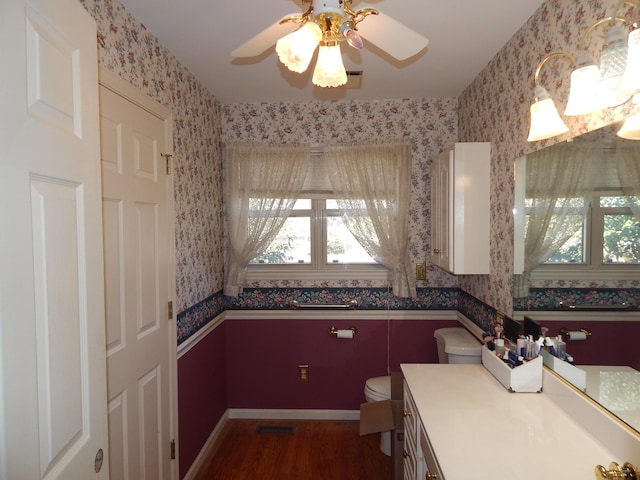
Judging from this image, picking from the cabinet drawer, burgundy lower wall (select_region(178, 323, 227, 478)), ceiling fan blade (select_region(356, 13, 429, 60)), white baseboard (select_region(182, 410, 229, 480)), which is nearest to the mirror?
the cabinet drawer

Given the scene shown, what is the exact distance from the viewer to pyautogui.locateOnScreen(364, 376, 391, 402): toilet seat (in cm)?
262

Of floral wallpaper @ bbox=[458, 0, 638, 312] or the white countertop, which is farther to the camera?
floral wallpaper @ bbox=[458, 0, 638, 312]

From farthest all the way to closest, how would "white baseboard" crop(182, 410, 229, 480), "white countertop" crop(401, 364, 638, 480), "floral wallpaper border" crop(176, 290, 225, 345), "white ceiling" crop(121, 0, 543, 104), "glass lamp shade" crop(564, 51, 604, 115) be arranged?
1. "white baseboard" crop(182, 410, 229, 480)
2. "floral wallpaper border" crop(176, 290, 225, 345)
3. "white ceiling" crop(121, 0, 543, 104)
4. "glass lamp shade" crop(564, 51, 604, 115)
5. "white countertop" crop(401, 364, 638, 480)

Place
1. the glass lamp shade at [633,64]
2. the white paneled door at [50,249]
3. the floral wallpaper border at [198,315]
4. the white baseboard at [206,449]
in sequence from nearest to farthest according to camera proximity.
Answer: the white paneled door at [50,249] < the glass lamp shade at [633,64] < the floral wallpaper border at [198,315] < the white baseboard at [206,449]

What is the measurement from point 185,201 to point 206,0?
1.12m

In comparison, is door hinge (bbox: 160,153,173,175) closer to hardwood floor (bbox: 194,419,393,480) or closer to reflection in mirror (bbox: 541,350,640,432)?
hardwood floor (bbox: 194,419,393,480)

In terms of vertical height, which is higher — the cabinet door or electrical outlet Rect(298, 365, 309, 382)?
the cabinet door

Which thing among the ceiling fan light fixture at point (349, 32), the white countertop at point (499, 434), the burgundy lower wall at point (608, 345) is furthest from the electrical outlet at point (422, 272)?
the ceiling fan light fixture at point (349, 32)

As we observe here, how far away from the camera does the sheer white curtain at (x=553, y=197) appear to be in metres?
1.45

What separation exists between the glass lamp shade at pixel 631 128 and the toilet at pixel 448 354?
61.1 inches

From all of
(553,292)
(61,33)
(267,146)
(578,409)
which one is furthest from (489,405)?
(267,146)

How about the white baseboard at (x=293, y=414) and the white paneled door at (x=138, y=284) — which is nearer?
the white paneled door at (x=138, y=284)

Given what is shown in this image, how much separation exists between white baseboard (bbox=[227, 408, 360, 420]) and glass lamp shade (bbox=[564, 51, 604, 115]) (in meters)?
2.69

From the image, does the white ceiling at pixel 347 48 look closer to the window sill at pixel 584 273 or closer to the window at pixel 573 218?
the window at pixel 573 218
